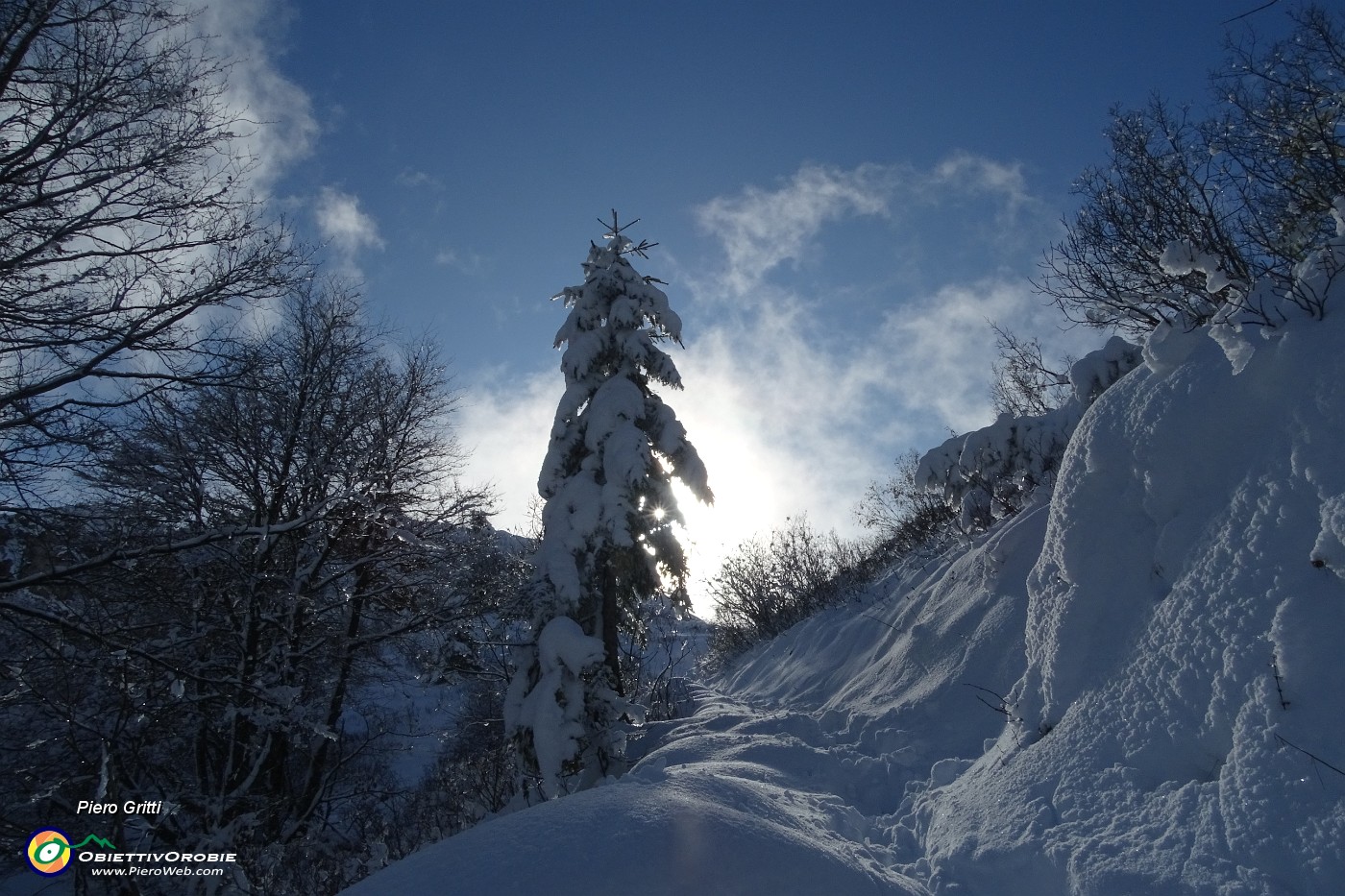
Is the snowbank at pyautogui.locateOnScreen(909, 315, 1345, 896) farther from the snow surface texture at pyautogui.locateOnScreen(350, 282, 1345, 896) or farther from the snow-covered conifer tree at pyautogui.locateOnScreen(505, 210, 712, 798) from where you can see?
the snow-covered conifer tree at pyautogui.locateOnScreen(505, 210, 712, 798)

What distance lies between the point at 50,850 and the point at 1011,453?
11.3 meters

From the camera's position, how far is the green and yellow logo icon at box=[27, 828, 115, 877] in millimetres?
4996

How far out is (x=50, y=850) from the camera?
519cm

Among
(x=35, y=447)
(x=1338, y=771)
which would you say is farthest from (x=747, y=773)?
(x=35, y=447)

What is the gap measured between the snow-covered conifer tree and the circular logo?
4214mm

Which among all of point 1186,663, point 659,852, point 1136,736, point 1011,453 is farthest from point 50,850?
point 1011,453

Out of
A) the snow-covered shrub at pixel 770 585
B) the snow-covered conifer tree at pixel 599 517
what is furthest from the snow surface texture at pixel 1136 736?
the snow-covered shrub at pixel 770 585

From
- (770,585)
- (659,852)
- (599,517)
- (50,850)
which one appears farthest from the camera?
(770,585)

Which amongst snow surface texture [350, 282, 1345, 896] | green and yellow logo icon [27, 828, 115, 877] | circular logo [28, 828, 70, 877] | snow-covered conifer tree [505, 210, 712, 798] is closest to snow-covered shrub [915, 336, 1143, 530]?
snow surface texture [350, 282, 1345, 896]

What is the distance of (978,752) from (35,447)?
297 inches

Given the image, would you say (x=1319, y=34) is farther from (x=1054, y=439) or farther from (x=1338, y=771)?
(x=1338, y=771)

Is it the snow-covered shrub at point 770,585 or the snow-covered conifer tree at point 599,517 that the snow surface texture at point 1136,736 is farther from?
the snow-covered shrub at point 770,585

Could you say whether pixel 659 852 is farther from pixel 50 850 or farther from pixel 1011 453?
pixel 1011 453

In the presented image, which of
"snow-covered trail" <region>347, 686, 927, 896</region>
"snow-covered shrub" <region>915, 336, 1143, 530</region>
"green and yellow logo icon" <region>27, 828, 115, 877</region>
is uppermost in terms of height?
"snow-covered shrub" <region>915, 336, 1143, 530</region>
